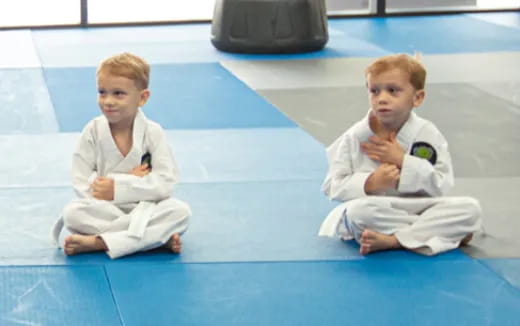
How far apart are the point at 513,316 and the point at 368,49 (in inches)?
292

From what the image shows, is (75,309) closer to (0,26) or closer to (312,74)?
(312,74)

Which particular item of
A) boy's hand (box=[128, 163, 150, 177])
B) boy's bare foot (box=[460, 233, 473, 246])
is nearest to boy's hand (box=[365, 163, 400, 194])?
boy's bare foot (box=[460, 233, 473, 246])

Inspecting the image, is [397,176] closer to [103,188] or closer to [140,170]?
[140,170]

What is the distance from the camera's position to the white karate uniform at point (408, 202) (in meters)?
4.89

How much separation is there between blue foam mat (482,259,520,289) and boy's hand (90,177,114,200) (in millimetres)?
1845

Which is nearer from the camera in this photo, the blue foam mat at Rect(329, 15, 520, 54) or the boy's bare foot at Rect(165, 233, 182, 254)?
the boy's bare foot at Rect(165, 233, 182, 254)

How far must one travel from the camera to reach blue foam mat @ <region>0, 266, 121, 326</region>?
4.13m

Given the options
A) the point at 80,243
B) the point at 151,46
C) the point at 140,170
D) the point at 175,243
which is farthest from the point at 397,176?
the point at 151,46

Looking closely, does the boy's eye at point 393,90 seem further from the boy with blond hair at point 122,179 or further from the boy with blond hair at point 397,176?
the boy with blond hair at point 122,179

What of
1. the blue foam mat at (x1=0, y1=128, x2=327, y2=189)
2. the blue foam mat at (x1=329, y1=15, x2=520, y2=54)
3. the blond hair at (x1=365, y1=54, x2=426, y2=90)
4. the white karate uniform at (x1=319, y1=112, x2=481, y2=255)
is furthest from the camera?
the blue foam mat at (x1=329, y1=15, x2=520, y2=54)

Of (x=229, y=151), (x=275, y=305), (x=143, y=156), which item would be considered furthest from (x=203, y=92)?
(x=275, y=305)

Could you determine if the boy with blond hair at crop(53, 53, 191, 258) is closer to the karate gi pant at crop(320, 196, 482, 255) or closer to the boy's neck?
the karate gi pant at crop(320, 196, 482, 255)

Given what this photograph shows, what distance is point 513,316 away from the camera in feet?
13.7

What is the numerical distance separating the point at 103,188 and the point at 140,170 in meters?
0.21
